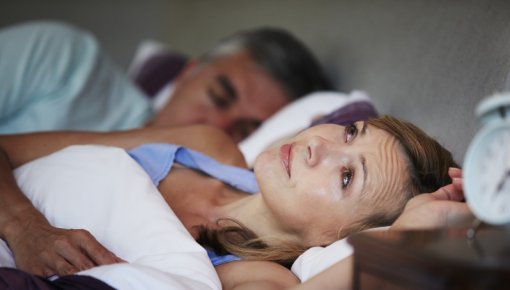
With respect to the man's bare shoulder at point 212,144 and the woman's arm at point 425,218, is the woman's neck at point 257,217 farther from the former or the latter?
the woman's arm at point 425,218

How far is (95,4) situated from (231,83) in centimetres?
193

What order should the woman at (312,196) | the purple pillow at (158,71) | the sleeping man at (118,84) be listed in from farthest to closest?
the purple pillow at (158,71) → the sleeping man at (118,84) → the woman at (312,196)

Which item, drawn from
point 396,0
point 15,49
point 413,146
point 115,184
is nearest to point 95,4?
point 15,49

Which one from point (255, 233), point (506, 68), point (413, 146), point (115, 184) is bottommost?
point (255, 233)

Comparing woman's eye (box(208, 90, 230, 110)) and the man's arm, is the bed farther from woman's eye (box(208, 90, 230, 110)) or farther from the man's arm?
woman's eye (box(208, 90, 230, 110))

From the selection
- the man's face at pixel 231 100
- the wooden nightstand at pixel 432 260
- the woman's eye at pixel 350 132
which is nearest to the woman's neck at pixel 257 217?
the woman's eye at pixel 350 132

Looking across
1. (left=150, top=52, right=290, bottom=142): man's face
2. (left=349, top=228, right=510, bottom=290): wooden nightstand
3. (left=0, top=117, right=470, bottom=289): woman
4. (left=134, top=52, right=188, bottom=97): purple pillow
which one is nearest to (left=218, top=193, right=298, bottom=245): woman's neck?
(left=0, top=117, right=470, bottom=289): woman

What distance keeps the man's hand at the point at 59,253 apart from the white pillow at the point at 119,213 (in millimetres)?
55

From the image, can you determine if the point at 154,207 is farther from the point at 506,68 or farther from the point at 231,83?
the point at 231,83

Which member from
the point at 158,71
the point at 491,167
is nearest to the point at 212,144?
the point at 491,167

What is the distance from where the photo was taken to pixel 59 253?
1.31 m

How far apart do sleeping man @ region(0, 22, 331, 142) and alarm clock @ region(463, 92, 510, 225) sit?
155 cm

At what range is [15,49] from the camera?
243 cm

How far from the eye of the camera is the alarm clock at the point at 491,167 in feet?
3.17
